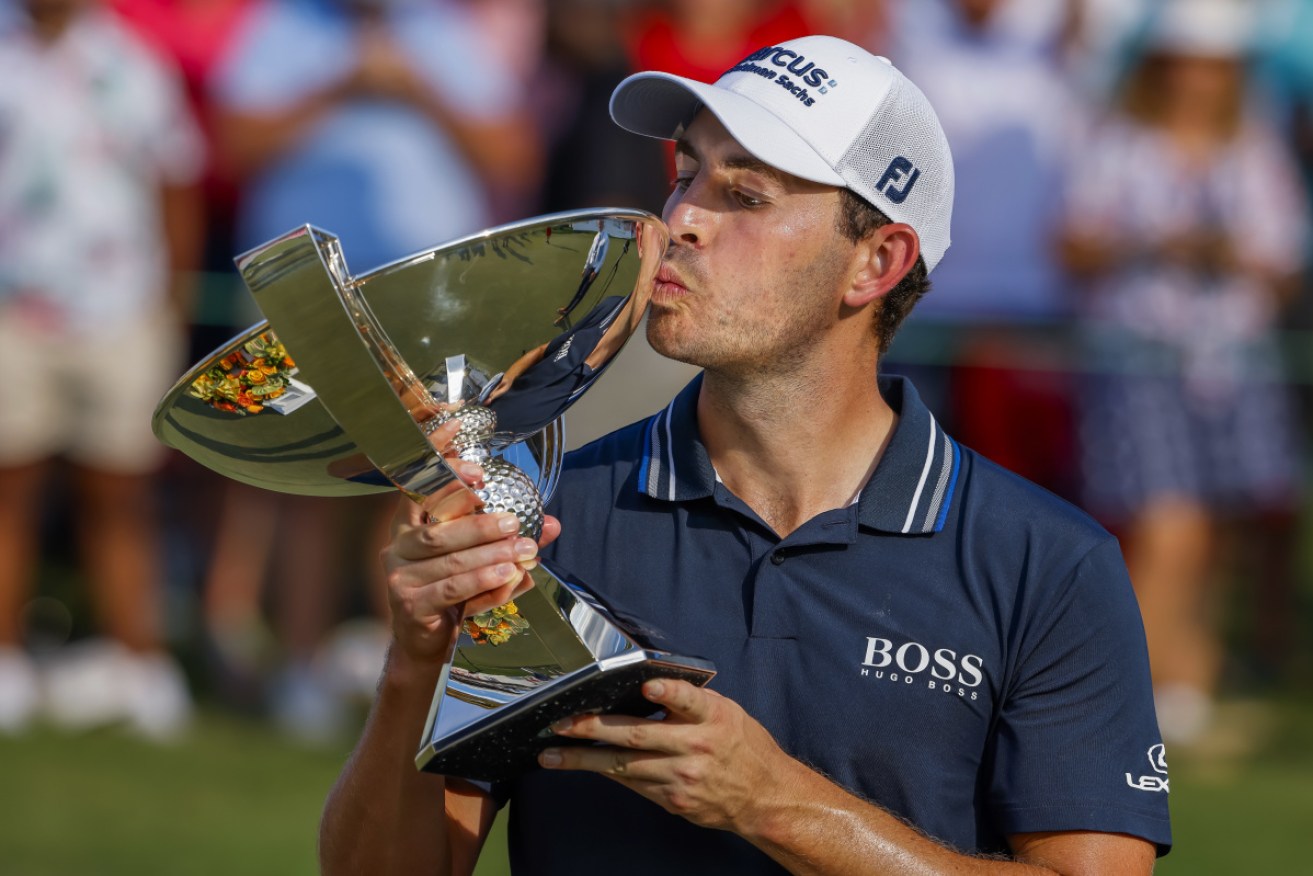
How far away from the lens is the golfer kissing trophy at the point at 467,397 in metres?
2.06

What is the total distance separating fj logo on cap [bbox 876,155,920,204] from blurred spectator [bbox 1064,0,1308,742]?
170 inches

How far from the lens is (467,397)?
2.23 m

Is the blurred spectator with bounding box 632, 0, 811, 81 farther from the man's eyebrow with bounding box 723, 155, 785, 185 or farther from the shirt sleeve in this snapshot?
the shirt sleeve

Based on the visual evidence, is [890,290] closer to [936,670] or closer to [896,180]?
Answer: [896,180]

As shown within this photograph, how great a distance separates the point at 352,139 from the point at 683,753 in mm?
4861

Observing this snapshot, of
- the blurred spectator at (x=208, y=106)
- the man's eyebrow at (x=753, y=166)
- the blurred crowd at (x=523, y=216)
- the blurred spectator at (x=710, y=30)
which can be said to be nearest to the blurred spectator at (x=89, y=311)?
the blurred crowd at (x=523, y=216)

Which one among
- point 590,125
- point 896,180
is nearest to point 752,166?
point 896,180

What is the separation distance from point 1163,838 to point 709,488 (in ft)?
2.50

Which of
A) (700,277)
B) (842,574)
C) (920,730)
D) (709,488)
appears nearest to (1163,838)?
(920,730)

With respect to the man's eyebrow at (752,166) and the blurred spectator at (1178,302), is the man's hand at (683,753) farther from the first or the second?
the blurred spectator at (1178,302)

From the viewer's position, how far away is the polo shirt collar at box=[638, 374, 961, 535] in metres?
2.60

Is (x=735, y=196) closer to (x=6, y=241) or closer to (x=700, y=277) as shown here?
(x=700, y=277)

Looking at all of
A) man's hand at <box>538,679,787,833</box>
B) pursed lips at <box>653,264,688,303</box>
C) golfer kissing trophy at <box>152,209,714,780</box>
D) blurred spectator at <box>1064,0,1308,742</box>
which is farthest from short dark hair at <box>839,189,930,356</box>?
blurred spectator at <box>1064,0,1308,742</box>

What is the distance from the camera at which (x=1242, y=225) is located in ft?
22.5
